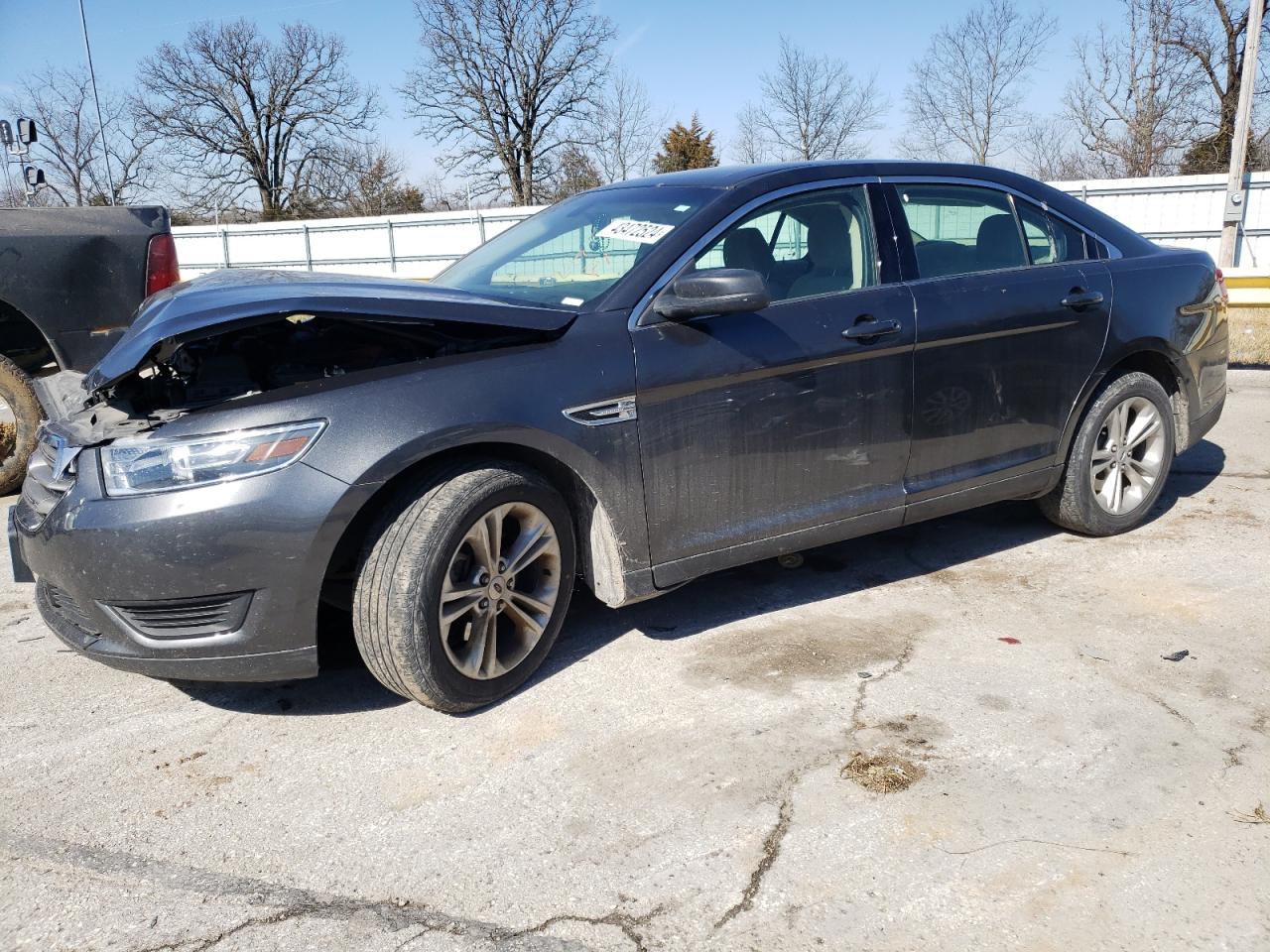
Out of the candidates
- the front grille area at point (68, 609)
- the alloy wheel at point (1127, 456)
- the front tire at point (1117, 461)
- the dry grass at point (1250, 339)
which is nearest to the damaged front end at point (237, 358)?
the front grille area at point (68, 609)

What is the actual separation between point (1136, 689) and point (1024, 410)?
1357mm

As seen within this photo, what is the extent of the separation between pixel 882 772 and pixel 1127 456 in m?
2.70

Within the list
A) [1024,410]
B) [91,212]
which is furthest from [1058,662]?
[91,212]

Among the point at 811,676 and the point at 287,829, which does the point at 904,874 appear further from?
the point at 287,829

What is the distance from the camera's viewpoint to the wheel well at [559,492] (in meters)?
3.05

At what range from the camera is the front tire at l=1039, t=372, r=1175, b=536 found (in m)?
4.57

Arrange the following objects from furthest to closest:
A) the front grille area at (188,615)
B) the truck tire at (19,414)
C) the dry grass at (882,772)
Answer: the truck tire at (19,414)
the front grille area at (188,615)
the dry grass at (882,772)

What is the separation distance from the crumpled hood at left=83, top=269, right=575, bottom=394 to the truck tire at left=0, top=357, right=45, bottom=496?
3011 mm

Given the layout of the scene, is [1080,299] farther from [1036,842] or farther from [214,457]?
[214,457]

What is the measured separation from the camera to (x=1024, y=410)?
4.25 m

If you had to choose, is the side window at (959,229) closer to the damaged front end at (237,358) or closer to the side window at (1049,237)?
the side window at (1049,237)

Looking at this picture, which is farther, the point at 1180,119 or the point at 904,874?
the point at 1180,119

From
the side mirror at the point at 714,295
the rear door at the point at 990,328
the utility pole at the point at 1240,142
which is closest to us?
the side mirror at the point at 714,295

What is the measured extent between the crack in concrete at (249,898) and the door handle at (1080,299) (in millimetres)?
3178
